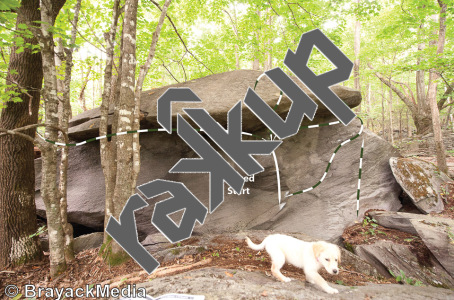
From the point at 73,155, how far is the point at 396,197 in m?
9.18

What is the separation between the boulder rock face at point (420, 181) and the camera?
5.63 metres

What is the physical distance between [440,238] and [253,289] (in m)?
3.92

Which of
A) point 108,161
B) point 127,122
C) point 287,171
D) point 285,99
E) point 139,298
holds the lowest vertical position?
point 139,298

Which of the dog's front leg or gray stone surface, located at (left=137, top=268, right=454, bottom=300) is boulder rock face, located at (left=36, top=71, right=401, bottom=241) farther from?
the dog's front leg

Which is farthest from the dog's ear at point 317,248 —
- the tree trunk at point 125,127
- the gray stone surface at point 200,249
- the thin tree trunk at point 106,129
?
the thin tree trunk at point 106,129

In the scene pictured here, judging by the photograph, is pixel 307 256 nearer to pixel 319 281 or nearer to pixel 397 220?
pixel 319 281

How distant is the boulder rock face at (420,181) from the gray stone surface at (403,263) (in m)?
1.82

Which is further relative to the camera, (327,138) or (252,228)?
(327,138)

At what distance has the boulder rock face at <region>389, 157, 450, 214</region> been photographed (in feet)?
18.5

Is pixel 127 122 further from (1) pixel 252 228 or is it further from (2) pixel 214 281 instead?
(1) pixel 252 228

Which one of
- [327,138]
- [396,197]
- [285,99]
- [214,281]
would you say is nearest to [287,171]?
[327,138]

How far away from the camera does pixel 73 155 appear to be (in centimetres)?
678

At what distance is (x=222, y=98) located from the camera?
17.9 ft

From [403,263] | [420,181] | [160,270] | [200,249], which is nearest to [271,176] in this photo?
[200,249]
